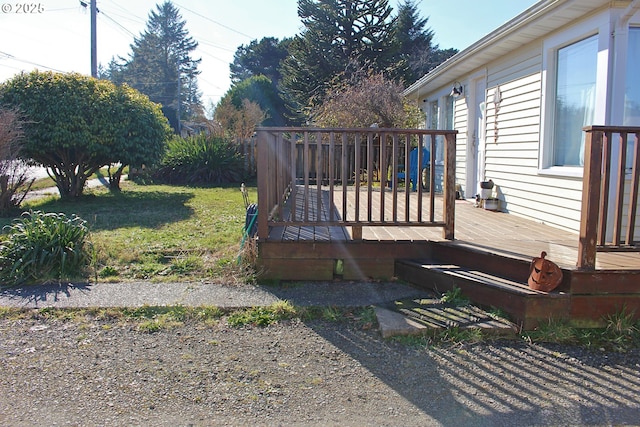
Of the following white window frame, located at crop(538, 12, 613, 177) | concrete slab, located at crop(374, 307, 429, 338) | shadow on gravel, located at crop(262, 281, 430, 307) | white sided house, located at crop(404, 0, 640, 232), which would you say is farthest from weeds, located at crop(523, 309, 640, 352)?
white window frame, located at crop(538, 12, 613, 177)

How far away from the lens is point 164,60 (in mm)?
55250

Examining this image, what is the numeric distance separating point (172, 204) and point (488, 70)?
6.28 metres

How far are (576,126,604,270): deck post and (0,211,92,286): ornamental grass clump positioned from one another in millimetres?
4471

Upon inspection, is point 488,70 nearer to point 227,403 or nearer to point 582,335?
point 582,335

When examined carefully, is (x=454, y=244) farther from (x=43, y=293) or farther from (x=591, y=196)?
(x=43, y=293)

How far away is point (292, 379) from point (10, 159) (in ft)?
25.7

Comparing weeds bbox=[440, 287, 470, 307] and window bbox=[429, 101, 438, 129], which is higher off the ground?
window bbox=[429, 101, 438, 129]

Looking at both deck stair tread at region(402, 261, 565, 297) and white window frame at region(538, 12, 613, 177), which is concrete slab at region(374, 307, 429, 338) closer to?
deck stair tread at region(402, 261, 565, 297)

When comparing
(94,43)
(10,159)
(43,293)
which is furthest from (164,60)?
(43,293)

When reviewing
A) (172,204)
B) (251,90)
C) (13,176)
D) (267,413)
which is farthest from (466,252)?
(251,90)

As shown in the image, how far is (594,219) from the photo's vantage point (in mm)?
3604

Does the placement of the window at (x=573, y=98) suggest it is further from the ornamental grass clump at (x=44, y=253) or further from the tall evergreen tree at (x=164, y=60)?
the tall evergreen tree at (x=164, y=60)

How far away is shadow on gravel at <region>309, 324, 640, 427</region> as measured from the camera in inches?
103

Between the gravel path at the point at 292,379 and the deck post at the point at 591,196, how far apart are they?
2.29ft
